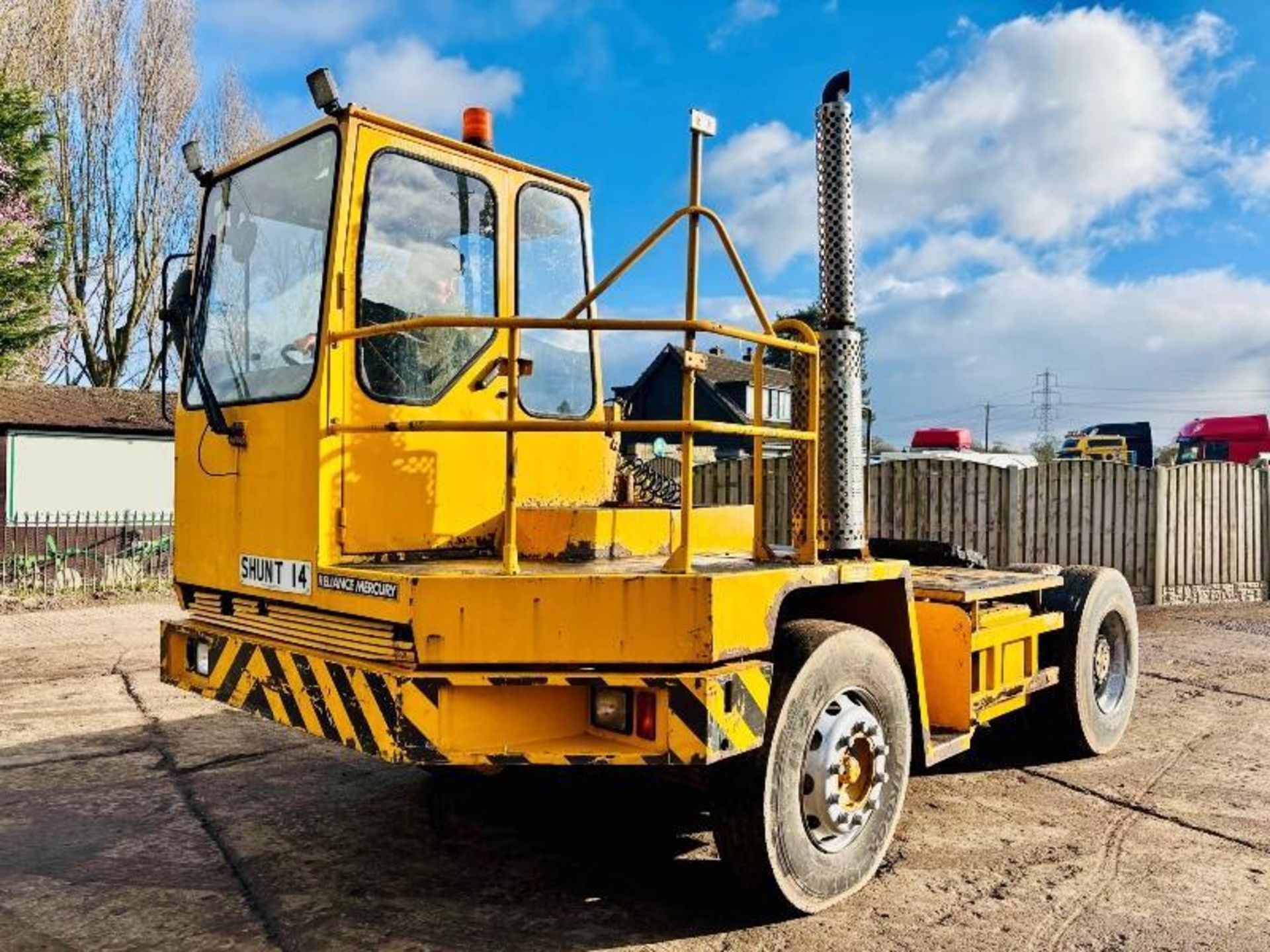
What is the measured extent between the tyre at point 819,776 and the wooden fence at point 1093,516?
8660 millimetres

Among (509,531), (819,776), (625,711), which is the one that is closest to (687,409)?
(509,531)

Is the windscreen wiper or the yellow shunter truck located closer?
the yellow shunter truck

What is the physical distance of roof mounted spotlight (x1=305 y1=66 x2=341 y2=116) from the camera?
3.92 meters

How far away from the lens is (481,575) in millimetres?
3439

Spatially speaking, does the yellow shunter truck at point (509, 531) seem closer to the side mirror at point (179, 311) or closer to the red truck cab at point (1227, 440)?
the side mirror at point (179, 311)

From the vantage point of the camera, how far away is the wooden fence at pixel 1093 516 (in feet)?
43.0

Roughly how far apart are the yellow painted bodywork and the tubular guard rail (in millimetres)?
15

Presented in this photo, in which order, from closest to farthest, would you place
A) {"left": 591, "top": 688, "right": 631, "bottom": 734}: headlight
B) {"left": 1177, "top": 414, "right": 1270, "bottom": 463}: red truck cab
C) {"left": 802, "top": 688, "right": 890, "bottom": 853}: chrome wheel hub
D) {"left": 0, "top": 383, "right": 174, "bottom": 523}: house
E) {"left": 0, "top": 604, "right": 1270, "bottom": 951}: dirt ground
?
1. {"left": 591, "top": 688, "right": 631, "bottom": 734}: headlight
2. {"left": 0, "top": 604, "right": 1270, "bottom": 951}: dirt ground
3. {"left": 802, "top": 688, "right": 890, "bottom": 853}: chrome wheel hub
4. {"left": 0, "top": 383, "right": 174, "bottom": 523}: house
5. {"left": 1177, "top": 414, "right": 1270, "bottom": 463}: red truck cab

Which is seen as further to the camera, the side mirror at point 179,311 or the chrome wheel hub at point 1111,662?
the chrome wheel hub at point 1111,662

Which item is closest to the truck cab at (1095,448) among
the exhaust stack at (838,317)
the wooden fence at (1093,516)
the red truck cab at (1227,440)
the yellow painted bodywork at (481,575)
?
the red truck cab at (1227,440)

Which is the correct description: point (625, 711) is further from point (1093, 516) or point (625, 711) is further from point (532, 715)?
point (1093, 516)

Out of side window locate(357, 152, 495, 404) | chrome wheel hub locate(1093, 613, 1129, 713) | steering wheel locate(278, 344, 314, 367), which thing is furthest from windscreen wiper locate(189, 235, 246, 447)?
chrome wheel hub locate(1093, 613, 1129, 713)

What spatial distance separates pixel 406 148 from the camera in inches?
163

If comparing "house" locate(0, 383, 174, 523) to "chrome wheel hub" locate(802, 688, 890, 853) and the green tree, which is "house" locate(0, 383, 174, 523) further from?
"chrome wheel hub" locate(802, 688, 890, 853)
